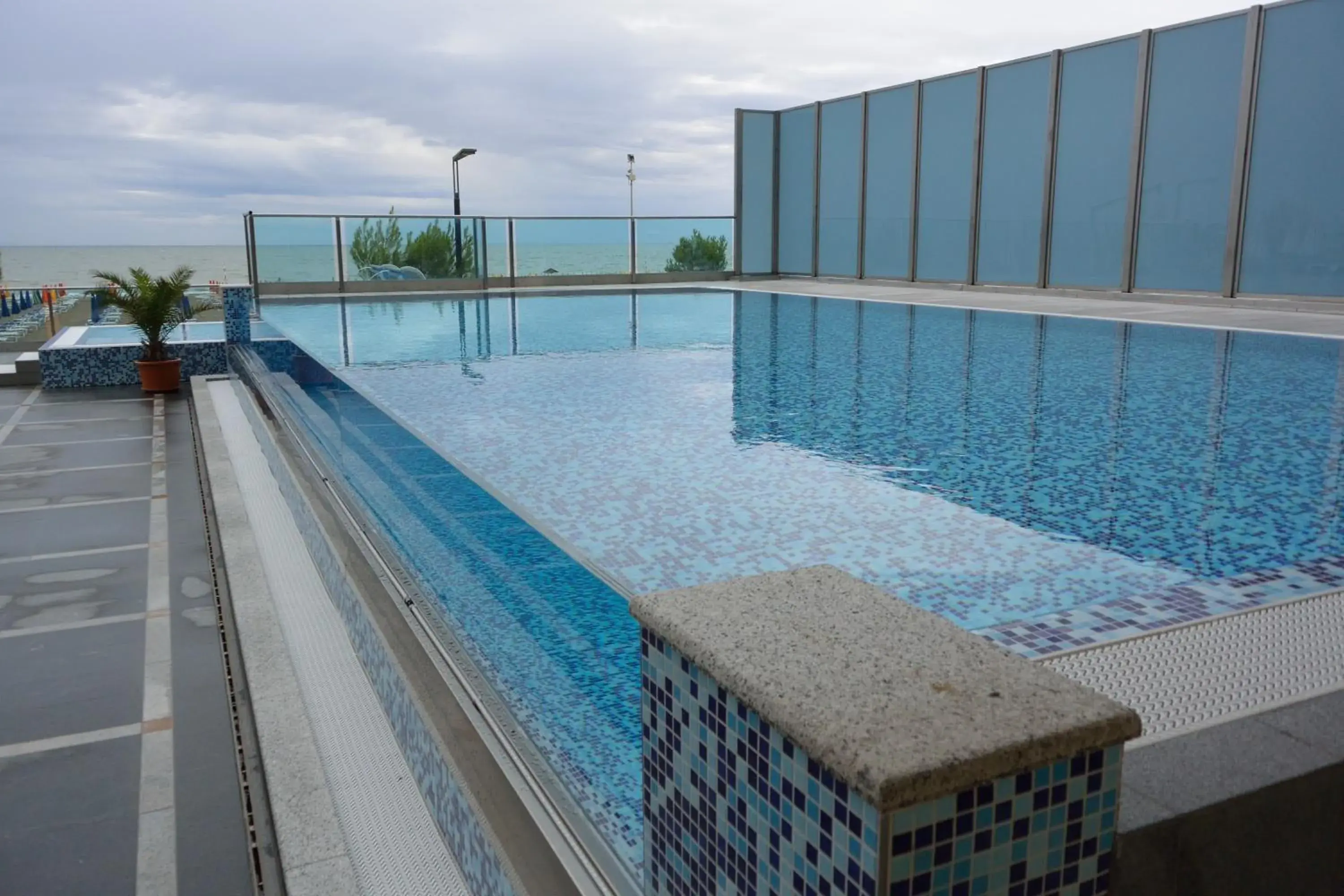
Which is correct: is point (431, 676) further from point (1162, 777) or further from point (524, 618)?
point (1162, 777)

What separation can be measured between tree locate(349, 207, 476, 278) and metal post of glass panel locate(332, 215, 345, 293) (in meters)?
0.15

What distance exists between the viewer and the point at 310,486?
5137 millimetres

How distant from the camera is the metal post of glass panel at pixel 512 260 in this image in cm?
1652

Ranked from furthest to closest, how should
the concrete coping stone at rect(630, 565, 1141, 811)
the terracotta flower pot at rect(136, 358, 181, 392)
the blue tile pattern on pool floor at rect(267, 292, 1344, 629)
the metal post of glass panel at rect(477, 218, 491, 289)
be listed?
the metal post of glass panel at rect(477, 218, 491, 289) < the terracotta flower pot at rect(136, 358, 181, 392) < the blue tile pattern on pool floor at rect(267, 292, 1344, 629) < the concrete coping stone at rect(630, 565, 1141, 811)

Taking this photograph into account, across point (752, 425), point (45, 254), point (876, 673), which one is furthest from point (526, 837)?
point (45, 254)

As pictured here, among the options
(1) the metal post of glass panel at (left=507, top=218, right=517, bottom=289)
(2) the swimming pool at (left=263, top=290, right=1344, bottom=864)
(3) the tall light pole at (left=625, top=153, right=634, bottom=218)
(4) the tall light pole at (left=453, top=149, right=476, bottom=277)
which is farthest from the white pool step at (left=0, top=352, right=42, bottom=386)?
(3) the tall light pole at (left=625, top=153, right=634, bottom=218)

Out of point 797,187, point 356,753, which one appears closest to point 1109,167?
point 797,187

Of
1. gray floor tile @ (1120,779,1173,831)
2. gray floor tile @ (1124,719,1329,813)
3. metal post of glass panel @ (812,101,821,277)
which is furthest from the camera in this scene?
metal post of glass panel @ (812,101,821,277)

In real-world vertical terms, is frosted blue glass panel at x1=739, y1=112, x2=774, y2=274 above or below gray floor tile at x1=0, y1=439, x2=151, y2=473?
above

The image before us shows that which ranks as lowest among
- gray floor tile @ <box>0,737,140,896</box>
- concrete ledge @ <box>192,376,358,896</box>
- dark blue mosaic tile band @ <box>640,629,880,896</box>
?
gray floor tile @ <box>0,737,140,896</box>

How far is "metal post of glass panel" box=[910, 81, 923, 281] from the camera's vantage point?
14695mm

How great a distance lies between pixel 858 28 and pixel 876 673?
17816 millimetres

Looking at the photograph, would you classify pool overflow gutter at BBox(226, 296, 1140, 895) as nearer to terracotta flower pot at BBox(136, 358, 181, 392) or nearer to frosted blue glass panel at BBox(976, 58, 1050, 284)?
terracotta flower pot at BBox(136, 358, 181, 392)

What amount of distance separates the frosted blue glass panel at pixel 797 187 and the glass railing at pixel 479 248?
39.1 inches
